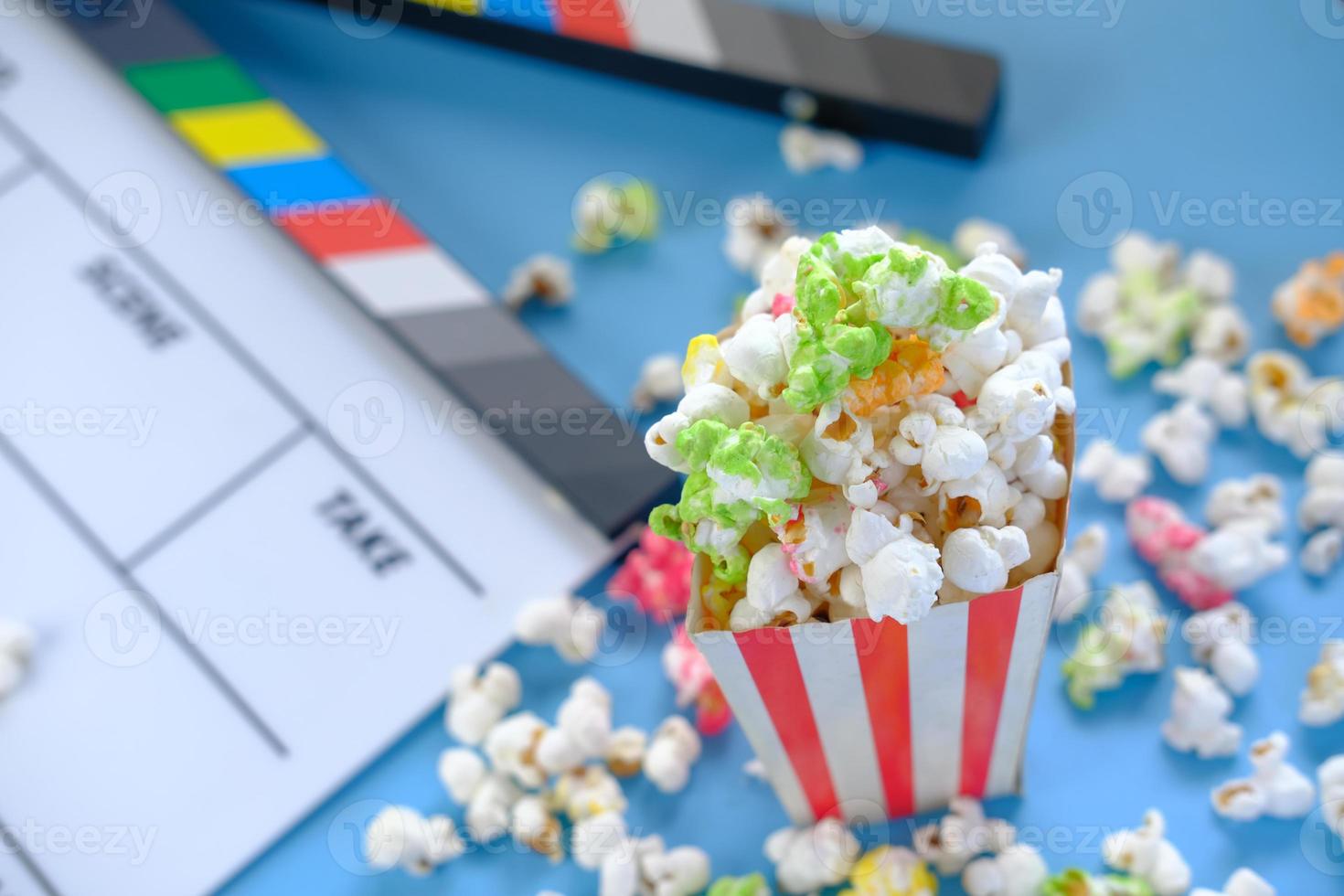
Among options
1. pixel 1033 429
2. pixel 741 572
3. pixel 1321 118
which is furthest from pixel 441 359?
pixel 1321 118

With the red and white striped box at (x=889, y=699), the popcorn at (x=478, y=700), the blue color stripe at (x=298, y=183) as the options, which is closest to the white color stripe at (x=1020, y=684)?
the red and white striped box at (x=889, y=699)

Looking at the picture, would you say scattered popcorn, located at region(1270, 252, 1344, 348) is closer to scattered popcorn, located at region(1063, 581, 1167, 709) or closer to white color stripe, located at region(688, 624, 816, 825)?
scattered popcorn, located at region(1063, 581, 1167, 709)

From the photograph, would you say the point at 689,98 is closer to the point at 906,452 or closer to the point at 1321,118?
the point at 1321,118

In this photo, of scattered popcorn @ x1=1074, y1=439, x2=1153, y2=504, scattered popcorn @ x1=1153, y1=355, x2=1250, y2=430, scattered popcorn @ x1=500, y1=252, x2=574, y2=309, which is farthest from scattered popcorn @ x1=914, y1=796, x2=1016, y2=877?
scattered popcorn @ x1=500, y1=252, x2=574, y2=309

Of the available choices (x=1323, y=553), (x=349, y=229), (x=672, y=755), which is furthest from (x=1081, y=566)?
(x=349, y=229)

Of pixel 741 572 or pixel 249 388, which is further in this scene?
pixel 249 388

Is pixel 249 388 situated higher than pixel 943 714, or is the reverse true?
pixel 249 388
